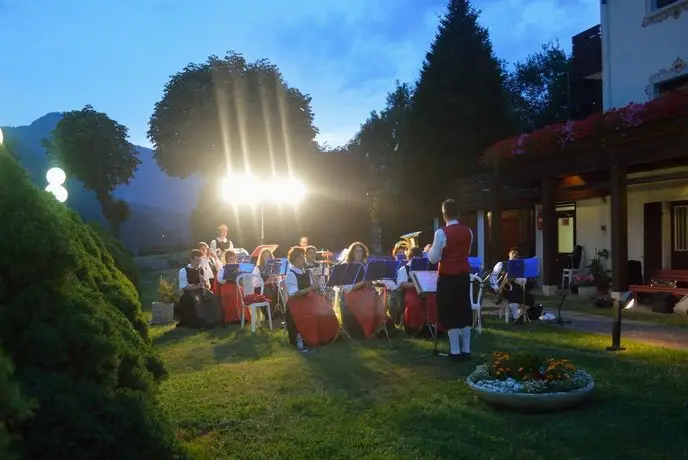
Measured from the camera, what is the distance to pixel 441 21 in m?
20.7

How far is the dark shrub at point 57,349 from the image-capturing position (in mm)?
2688

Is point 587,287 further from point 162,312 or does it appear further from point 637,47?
point 162,312

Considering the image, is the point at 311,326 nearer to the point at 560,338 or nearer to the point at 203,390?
the point at 203,390

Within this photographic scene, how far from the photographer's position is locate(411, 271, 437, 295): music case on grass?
8461 mm

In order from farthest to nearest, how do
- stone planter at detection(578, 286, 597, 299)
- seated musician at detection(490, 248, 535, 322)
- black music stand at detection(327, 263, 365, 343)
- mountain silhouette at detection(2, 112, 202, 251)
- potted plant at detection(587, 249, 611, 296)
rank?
mountain silhouette at detection(2, 112, 202, 251) < stone planter at detection(578, 286, 597, 299) < potted plant at detection(587, 249, 611, 296) < seated musician at detection(490, 248, 535, 322) < black music stand at detection(327, 263, 365, 343)

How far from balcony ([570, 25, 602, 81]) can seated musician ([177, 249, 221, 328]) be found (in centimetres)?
1282

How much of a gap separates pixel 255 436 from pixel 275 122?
97.4 feet

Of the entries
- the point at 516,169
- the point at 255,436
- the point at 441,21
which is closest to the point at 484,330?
the point at 255,436

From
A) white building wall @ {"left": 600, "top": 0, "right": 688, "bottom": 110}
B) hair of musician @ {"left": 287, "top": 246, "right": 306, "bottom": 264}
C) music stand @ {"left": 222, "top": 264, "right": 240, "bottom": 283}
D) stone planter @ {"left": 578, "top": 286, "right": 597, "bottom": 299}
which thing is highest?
white building wall @ {"left": 600, "top": 0, "right": 688, "bottom": 110}

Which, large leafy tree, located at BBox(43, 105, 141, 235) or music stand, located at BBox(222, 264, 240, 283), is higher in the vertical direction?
large leafy tree, located at BBox(43, 105, 141, 235)

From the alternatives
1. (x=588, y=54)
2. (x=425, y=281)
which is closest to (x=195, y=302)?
(x=425, y=281)

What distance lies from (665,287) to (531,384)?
25.6ft

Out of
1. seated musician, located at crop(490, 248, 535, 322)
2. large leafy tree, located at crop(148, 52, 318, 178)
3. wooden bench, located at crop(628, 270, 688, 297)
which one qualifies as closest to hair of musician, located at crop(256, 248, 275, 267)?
seated musician, located at crop(490, 248, 535, 322)

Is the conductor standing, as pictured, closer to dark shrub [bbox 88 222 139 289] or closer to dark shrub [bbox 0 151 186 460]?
dark shrub [bbox 0 151 186 460]
